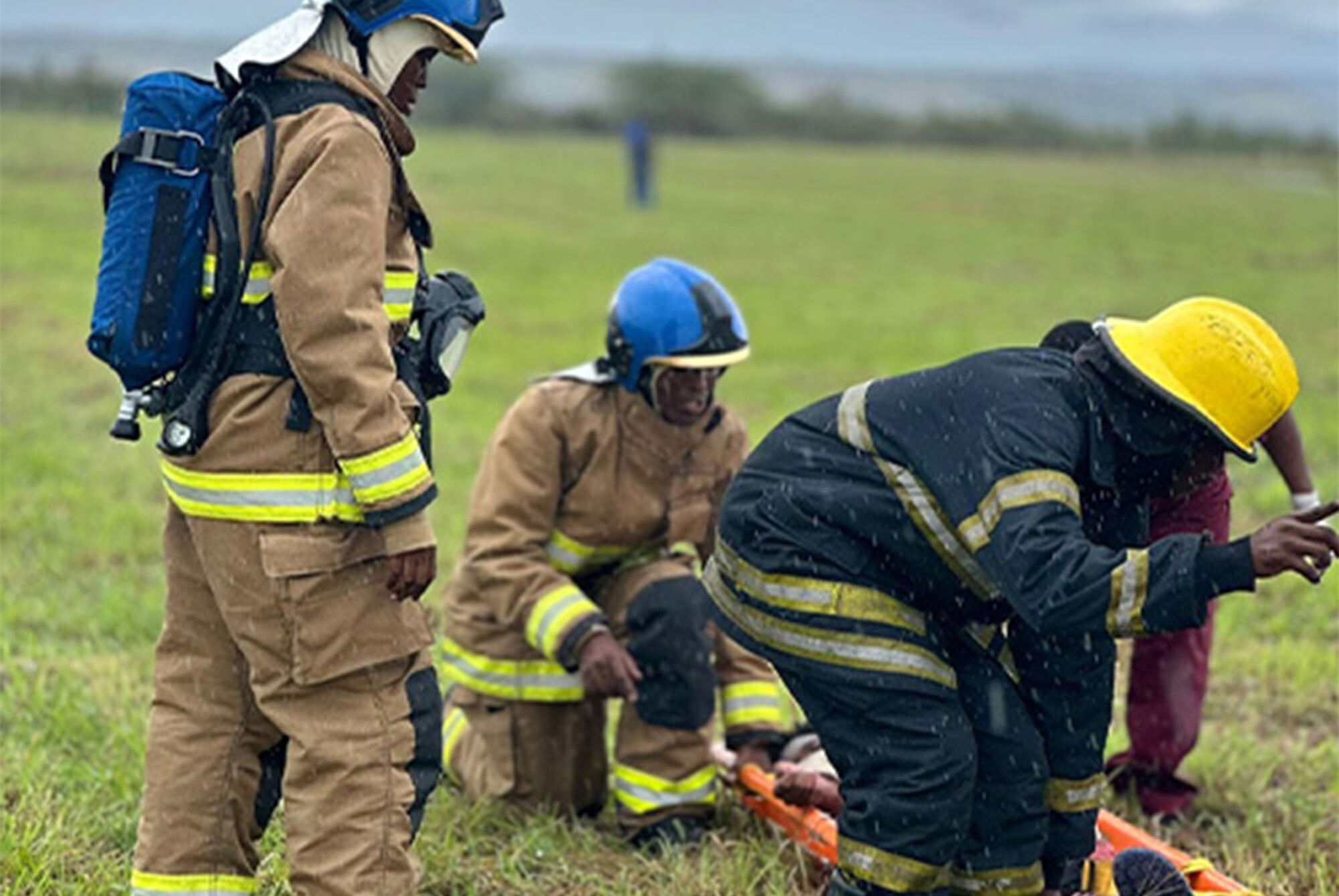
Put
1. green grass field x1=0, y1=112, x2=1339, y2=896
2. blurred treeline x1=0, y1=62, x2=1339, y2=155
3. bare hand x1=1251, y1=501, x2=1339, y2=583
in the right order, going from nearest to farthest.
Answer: bare hand x1=1251, y1=501, x2=1339, y2=583
green grass field x1=0, y1=112, x2=1339, y2=896
blurred treeline x1=0, y1=62, x2=1339, y2=155

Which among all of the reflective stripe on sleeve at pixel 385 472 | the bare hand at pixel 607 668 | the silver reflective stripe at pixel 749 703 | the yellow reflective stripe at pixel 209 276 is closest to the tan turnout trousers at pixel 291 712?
the reflective stripe on sleeve at pixel 385 472

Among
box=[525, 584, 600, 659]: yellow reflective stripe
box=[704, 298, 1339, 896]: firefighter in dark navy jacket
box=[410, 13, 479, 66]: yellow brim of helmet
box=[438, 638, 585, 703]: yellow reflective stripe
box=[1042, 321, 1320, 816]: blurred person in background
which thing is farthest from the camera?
box=[438, 638, 585, 703]: yellow reflective stripe

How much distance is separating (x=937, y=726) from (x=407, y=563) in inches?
42.9

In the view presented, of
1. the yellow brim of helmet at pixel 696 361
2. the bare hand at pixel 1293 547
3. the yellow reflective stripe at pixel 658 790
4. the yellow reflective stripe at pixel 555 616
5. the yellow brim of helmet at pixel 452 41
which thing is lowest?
the yellow reflective stripe at pixel 658 790

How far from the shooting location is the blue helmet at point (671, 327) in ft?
16.1

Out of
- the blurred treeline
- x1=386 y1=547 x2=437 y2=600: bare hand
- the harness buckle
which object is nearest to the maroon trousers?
x1=386 y1=547 x2=437 y2=600: bare hand

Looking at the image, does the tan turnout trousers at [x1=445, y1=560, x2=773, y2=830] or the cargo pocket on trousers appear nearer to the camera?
the cargo pocket on trousers

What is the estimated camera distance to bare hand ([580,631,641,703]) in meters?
4.77

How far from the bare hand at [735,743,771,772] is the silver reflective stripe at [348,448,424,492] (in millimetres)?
1930

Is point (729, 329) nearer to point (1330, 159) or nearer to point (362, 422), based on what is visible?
point (362, 422)

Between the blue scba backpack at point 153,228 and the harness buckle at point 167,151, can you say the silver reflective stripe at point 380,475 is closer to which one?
the blue scba backpack at point 153,228

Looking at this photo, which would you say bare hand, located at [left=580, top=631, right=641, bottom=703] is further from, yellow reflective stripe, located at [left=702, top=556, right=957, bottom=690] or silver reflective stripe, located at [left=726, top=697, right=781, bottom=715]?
yellow reflective stripe, located at [left=702, top=556, right=957, bottom=690]

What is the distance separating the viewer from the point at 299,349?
3.36 meters

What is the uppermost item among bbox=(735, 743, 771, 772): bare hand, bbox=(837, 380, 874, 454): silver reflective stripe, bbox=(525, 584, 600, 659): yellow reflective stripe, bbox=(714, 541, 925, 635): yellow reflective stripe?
bbox=(837, 380, 874, 454): silver reflective stripe
